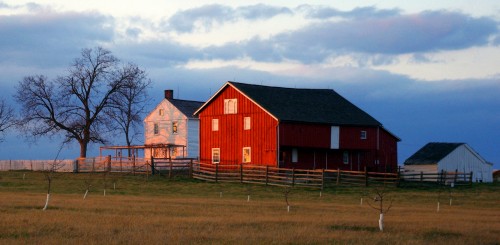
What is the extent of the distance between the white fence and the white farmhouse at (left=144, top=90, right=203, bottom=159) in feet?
27.3

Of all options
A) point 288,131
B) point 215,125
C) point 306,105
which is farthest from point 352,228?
point 215,125

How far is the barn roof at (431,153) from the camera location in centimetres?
7069

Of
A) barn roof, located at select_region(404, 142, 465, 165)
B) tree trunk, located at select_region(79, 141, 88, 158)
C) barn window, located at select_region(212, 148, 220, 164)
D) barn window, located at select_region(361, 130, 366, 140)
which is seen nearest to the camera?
barn window, located at select_region(212, 148, 220, 164)

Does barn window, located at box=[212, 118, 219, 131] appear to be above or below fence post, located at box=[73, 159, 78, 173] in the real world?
above

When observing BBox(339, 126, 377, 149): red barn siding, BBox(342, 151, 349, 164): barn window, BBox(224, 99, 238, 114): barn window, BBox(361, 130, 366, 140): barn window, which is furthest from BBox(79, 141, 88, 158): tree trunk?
BBox(361, 130, 366, 140): barn window

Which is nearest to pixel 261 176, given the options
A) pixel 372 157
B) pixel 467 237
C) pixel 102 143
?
pixel 372 157

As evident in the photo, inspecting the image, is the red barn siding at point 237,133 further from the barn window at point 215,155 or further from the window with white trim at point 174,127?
the window with white trim at point 174,127

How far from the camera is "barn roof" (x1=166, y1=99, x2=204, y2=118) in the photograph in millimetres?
79188

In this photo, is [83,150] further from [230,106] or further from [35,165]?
[230,106]

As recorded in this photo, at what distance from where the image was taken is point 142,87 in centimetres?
8350

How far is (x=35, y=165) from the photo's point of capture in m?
79.2

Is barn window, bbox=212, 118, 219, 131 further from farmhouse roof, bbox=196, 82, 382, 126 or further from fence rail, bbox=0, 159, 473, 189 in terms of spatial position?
fence rail, bbox=0, 159, 473, 189

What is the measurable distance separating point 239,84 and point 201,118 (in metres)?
5.14

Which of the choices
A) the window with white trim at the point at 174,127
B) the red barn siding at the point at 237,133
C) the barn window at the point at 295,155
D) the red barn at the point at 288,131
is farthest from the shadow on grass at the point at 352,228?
the window with white trim at the point at 174,127
